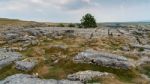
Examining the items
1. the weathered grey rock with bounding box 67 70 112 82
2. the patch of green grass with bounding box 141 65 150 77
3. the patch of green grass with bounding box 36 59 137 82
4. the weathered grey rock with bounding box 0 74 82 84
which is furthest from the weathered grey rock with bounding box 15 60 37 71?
the patch of green grass with bounding box 141 65 150 77

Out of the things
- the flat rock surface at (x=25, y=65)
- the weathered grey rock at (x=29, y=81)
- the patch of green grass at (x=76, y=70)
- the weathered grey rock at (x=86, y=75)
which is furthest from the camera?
the flat rock surface at (x=25, y=65)

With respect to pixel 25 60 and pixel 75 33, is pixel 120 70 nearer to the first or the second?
pixel 25 60

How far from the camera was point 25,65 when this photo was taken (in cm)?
5378

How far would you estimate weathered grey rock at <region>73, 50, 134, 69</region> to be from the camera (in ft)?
173

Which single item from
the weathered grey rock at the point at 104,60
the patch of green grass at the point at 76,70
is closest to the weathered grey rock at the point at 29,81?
the patch of green grass at the point at 76,70

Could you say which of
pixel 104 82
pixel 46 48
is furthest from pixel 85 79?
pixel 46 48

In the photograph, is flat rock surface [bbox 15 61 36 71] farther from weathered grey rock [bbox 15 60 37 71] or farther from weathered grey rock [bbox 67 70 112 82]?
weathered grey rock [bbox 67 70 112 82]

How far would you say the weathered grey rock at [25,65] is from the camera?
5298cm

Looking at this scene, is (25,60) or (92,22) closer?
(25,60)

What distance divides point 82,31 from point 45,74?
222ft

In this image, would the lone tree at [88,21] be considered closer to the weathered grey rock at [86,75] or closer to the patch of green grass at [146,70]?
the patch of green grass at [146,70]

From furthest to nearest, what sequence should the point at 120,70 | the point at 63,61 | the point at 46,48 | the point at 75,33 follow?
the point at 75,33 → the point at 46,48 → the point at 63,61 → the point at 120,70

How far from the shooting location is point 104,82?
4519cm

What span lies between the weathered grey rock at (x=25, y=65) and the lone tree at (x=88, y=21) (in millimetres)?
109930
